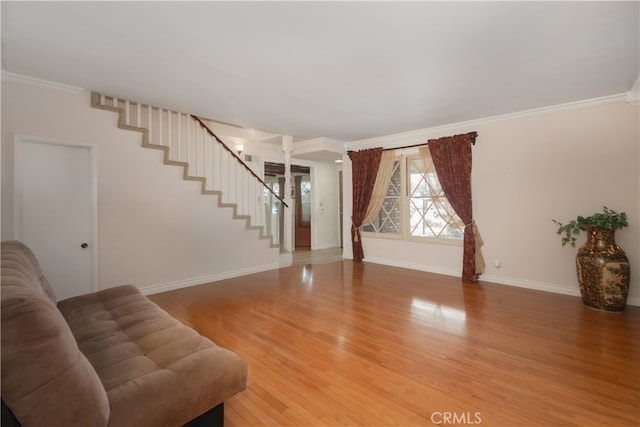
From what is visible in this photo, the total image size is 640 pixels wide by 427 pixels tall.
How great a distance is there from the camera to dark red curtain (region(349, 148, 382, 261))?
606cm

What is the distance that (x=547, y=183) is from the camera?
4203 mm

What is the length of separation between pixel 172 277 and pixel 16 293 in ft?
11.7

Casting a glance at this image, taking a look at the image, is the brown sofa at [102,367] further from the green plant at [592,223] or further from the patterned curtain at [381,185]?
the patterned curtain at [381,185]

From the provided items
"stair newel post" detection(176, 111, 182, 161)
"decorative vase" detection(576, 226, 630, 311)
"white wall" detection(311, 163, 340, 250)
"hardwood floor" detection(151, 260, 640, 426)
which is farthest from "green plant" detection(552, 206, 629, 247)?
"stair newel post" detection(176, 111, 182, 161)

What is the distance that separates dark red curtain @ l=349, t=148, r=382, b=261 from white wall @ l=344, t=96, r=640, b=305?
1.33 meters

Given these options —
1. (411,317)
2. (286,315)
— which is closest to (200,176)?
(286,315)

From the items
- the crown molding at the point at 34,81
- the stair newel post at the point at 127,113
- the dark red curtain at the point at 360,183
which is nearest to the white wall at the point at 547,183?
the dark red curtain at the point at 360,183

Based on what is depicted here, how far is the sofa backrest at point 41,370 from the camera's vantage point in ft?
3.36

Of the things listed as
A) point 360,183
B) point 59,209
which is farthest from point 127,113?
point 360,183

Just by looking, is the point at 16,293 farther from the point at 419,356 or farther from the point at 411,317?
the point at 411,317

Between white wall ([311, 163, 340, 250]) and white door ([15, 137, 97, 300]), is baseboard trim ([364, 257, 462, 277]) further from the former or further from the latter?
white door ([15, 137, 97, 300])

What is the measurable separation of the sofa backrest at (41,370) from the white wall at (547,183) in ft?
16.7

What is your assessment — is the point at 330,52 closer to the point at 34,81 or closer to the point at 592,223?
the point at 34,81

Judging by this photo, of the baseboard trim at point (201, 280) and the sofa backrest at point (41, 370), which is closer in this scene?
the sofa backrest at point (41, 370)
